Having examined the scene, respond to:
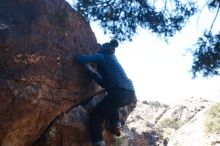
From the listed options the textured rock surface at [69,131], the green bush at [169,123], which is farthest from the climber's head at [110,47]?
the green bush at [169,123]

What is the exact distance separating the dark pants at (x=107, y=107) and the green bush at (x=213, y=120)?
686 inches

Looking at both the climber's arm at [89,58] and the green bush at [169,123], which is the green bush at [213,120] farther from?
the green bush at [169,123]

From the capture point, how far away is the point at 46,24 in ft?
23.1

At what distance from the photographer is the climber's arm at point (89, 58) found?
7281 mm

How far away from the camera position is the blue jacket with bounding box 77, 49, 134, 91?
289 inches

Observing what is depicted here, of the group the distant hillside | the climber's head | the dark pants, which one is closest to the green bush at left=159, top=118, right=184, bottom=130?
the distant hillside

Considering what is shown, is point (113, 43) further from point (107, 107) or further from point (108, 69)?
point (107, 107)

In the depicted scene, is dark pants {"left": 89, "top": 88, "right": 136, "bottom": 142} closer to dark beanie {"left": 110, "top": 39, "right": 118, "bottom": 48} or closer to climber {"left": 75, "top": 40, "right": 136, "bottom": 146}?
climber {"left": 75, "top": 40, "right": 136, "bottom": 146}

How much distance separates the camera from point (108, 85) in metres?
7.50

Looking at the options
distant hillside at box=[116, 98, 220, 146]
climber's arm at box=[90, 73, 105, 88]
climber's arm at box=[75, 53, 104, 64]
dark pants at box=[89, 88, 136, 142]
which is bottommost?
dark pants at box=[89, 88, 136, 142]

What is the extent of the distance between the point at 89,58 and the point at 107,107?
112cm

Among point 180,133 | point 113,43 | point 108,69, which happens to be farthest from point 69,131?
point 180,133

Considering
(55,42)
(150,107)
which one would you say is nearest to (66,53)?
(55,42)

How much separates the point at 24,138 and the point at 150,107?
5446cm
